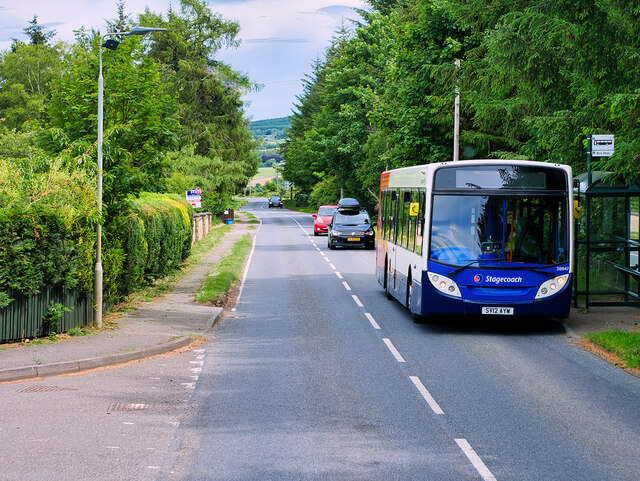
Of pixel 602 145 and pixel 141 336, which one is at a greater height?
pixel 602 145

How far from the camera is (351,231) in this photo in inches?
1524

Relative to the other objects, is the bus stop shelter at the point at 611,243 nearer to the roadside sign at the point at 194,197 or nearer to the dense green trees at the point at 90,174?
the dense green trees at the point at 90,174

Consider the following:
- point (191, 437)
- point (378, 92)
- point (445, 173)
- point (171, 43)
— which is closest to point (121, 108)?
point (445, 173)

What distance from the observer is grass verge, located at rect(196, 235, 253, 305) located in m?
19.3

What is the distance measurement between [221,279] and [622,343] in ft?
43.3

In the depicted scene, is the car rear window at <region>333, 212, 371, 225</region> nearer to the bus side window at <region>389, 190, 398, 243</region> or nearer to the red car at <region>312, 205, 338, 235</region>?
the red car at <region>312, 205, 338, 235</region>

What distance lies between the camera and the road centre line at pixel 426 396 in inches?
348

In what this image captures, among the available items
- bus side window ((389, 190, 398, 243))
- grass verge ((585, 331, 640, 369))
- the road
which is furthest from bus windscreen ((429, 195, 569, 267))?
bus side window ((389, 190, 398, 243))

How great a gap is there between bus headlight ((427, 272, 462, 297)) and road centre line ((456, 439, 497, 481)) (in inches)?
262

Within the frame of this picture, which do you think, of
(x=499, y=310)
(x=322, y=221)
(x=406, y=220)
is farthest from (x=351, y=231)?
(x=499, y=310)

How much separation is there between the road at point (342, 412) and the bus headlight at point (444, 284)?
2.61 ft

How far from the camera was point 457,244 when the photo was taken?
14.1 m

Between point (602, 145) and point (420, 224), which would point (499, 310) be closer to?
point (420, 224)

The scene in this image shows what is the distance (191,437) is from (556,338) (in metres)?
8.26
